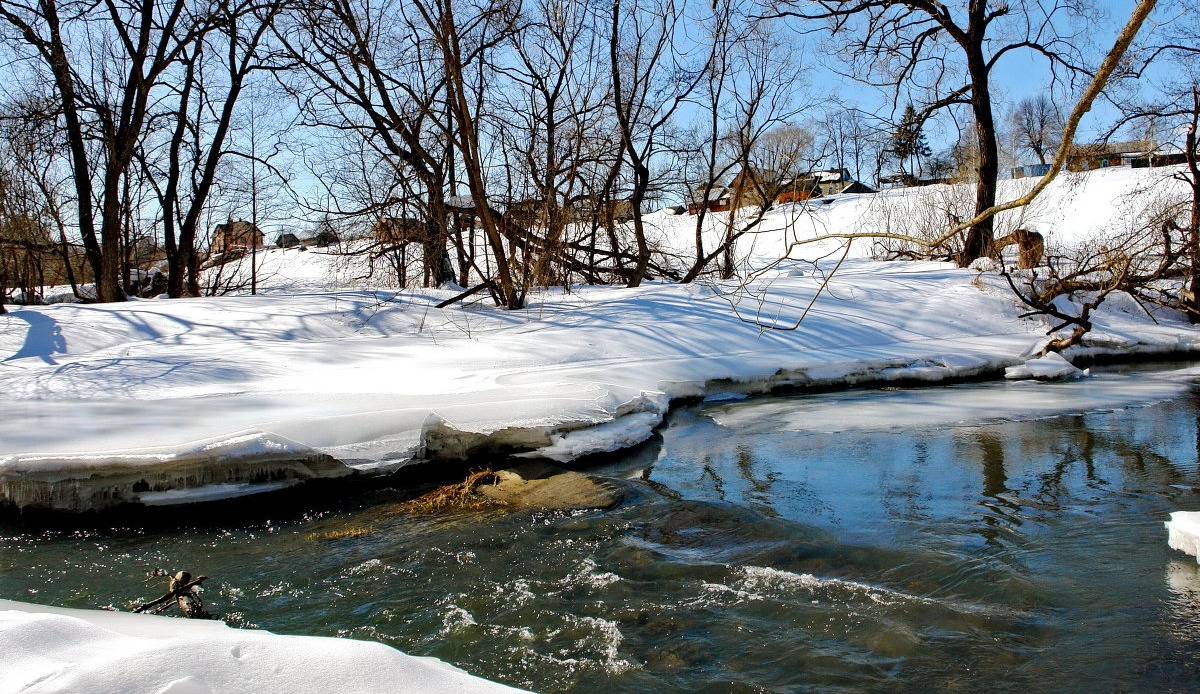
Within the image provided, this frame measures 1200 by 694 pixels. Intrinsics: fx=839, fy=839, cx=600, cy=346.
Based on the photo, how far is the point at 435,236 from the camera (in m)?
15.2

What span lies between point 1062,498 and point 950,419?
289cm

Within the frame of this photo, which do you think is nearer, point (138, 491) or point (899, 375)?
point (138, 491)

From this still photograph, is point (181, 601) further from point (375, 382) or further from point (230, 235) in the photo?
point (230, 235)

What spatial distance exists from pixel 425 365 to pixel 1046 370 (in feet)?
27.0

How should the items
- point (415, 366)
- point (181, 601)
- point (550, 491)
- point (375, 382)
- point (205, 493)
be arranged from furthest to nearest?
point (415, 366)
point (375, 382)
point (550, 491)
point (205, 493)
point (181, 601)

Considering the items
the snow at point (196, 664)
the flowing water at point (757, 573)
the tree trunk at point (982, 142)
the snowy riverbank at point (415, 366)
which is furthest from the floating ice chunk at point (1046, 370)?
the snow at point (196, 664)

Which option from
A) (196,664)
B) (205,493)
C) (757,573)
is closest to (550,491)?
(757,573)

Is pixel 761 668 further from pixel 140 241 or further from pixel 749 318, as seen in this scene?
pixel 140 241

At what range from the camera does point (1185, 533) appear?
4785mm

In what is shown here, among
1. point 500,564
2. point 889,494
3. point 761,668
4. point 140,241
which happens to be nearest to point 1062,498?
point 889,494

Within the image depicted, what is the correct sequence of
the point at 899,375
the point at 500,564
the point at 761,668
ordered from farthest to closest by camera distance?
the point at 899,375 → the point at 500,564 → the point at 761,668

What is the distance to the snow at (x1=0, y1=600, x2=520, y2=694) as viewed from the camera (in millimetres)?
2340

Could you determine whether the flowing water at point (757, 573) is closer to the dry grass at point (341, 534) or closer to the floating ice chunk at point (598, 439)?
the dry grass at point (341, 534)

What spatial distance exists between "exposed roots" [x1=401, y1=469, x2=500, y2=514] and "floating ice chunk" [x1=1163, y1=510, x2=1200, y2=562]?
4.33m
